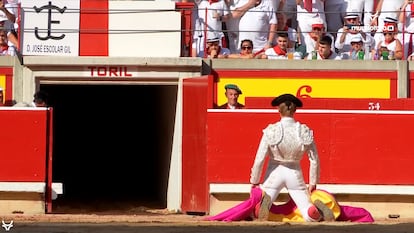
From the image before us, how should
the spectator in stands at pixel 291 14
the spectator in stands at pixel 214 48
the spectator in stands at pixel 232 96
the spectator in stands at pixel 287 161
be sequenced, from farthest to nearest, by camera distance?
1. the spectator in stands at pixel 291 14
2. the spectator in stands at pixel 214 48
3. the spectator in stands at pixel 232 96
4. the spectator in stands at pixel 287 161

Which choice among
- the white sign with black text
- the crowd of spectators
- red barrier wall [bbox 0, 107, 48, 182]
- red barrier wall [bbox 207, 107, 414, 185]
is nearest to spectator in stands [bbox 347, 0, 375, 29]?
the crowd of spectators

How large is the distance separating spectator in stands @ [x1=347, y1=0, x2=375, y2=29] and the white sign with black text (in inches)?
143

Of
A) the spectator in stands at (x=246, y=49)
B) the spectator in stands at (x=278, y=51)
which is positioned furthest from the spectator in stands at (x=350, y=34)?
the spectator in stands at (x=246, y=49)

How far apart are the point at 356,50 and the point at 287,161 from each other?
16.0 feet

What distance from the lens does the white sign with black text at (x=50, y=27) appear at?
703 inches

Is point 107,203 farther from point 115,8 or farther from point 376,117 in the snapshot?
point 376,117

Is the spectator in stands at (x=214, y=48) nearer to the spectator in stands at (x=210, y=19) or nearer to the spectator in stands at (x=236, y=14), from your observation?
the spectator in stands at (x=210, y=19)

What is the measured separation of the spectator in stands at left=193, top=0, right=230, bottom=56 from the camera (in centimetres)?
1823

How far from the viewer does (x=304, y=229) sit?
40.4ft

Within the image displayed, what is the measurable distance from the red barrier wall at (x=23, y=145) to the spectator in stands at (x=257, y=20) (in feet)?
9.46

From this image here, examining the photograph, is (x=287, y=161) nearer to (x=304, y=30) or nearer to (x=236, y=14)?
(x=236, y=14)

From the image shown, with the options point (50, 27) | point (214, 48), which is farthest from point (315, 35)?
point (50, 27)

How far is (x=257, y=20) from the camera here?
1823cm

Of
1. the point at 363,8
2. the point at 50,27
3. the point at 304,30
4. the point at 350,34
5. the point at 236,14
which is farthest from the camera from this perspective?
the point at 363,8
